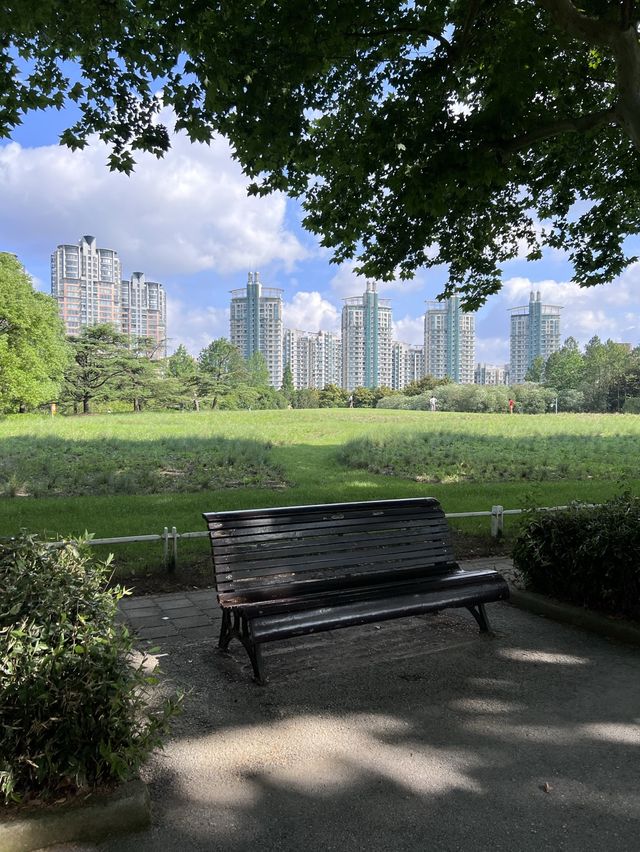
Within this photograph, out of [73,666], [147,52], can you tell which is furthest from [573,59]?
[73,666]

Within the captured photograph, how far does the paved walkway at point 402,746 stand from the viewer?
7.61ft

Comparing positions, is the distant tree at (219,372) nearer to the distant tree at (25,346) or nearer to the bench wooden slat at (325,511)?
the distant tree at (25,346)

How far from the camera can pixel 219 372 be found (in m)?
34.9

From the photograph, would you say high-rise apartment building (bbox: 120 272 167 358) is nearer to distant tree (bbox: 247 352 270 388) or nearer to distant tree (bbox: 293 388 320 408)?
distant tree (bbox: 247 352 270 388)

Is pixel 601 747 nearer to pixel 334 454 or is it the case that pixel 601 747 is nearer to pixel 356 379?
pixel 334 454

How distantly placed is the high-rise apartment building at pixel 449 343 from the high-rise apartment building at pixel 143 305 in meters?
42.2

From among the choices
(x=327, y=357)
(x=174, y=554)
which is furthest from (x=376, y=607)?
(x=327, y=357)

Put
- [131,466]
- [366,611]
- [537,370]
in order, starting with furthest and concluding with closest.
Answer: [537,370] < [131,466] < [366,611]

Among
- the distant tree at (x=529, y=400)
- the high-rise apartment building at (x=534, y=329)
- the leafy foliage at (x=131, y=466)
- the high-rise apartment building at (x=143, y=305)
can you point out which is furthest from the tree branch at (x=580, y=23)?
the high-rise apartment building at (x=534, y=329)

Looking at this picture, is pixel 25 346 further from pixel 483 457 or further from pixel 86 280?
pixel 86 280

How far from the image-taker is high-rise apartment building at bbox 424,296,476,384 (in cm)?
9319

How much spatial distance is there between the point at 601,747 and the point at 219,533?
249 centimetres

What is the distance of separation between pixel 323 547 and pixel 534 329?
370 feet

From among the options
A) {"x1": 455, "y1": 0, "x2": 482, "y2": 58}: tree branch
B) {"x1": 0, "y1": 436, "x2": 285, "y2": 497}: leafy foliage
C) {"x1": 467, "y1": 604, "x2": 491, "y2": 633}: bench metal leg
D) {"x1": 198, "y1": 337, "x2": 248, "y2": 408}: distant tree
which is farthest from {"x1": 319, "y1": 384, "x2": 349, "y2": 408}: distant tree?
{"x1": 467, "y1": 604, "x2": 491, "y2": 633}: bench metal leg
